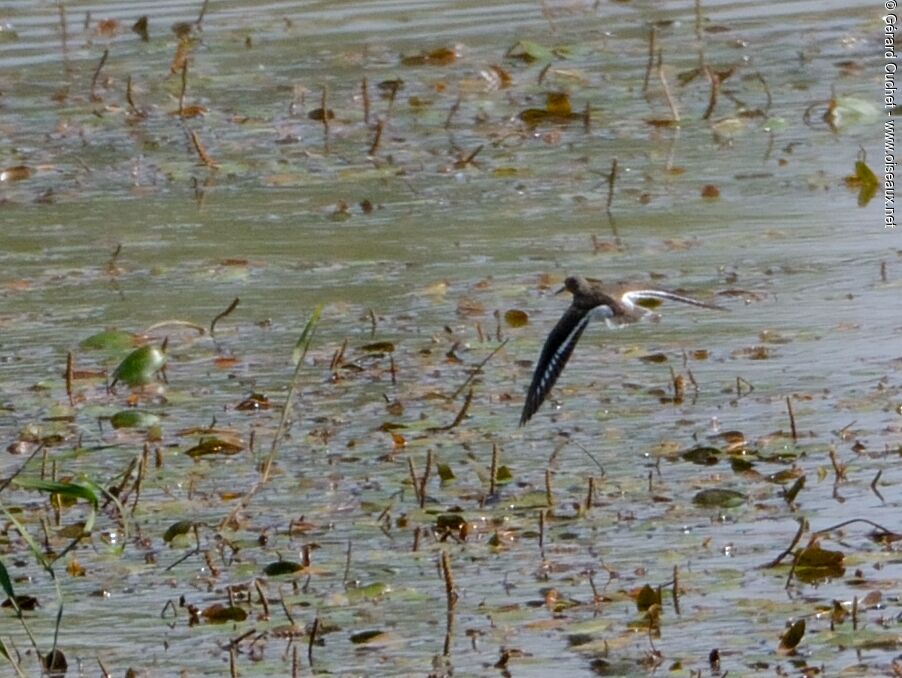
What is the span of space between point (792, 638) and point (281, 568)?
1075mm

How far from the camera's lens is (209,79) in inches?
372

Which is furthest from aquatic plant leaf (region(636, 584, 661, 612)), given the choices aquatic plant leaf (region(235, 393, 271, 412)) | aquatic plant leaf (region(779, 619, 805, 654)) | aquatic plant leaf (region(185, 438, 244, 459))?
aquatic plant leaf (region(235, 393, 271, 412))

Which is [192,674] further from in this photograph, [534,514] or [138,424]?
[138,424]

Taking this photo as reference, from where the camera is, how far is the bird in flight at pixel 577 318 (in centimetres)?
471

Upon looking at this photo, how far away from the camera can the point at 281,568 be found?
4367mm

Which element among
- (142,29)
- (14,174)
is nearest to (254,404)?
(14,174)

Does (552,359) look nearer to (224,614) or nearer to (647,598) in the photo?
(647,598)

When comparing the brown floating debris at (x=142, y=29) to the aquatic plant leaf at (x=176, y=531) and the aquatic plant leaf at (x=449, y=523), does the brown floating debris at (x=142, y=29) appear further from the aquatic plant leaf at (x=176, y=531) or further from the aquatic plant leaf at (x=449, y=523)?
the aquatic plant leaf at (x=449, y=523)

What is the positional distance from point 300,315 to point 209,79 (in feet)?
11.0

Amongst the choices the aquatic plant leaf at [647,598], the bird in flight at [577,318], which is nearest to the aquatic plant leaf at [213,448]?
the bird in flight at [577,318]

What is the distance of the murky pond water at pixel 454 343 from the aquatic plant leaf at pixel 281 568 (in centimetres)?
3

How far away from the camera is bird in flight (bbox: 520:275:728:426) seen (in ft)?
15.5

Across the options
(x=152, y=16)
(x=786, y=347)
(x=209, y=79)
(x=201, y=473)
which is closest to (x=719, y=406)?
(x=786, y=347)

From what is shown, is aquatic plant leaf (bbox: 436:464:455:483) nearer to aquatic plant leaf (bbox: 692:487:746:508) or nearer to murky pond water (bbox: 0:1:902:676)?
murky pond water (bbox: 0:1:902:676)
